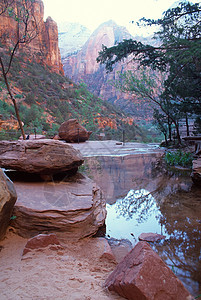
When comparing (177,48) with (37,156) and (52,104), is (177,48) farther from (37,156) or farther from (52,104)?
(52,104)

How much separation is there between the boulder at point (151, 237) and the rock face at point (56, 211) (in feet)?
1.92

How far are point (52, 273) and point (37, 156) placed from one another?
2.23 m

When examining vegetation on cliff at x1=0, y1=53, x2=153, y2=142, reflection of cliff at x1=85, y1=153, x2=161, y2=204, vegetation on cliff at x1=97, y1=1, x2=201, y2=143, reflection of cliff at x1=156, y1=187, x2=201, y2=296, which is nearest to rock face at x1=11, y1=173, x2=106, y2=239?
reflection of cliff at x1=156, y1=187, x2=201, y2=296

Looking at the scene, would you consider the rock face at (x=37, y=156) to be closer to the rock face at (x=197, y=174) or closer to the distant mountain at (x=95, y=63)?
the rock face at (x=197, y=174)

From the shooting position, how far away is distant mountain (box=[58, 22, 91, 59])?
80.9 meters

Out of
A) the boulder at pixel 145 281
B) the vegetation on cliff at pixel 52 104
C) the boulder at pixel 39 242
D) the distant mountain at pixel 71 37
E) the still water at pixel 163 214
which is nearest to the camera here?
the boulder at pixel 145 281

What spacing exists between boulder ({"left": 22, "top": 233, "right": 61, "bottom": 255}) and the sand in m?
0.05

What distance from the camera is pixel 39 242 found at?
2059 millimetres

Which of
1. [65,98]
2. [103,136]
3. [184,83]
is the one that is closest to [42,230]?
[184,83]

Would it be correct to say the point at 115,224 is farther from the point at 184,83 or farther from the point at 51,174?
the point at 184,83

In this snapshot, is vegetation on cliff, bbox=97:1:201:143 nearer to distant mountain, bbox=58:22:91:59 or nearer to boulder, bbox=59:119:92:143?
boulder, bbox=59:119:92:143

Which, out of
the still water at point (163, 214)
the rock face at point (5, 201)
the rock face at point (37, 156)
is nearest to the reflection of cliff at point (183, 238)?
the still water at point (163, 214)

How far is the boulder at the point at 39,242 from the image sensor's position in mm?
2006

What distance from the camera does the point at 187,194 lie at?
15.3 feet
